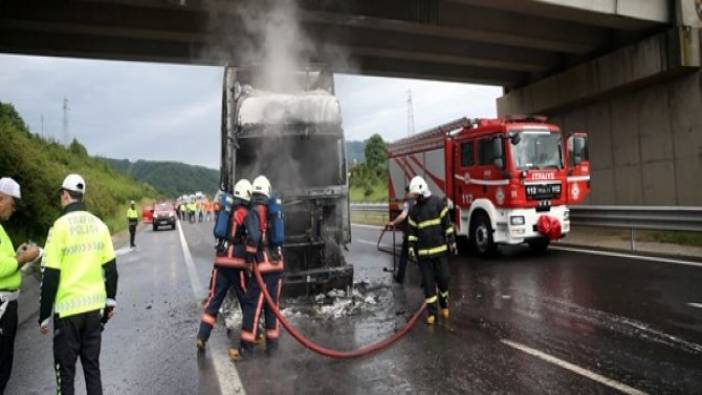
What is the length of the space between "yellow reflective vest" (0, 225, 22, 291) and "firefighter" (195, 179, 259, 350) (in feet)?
7.03

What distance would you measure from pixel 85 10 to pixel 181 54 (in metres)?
2.90

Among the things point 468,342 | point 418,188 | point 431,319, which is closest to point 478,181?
point 418,188

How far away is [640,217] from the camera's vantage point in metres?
11.0

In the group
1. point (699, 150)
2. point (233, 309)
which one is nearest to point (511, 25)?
point (699, 150)

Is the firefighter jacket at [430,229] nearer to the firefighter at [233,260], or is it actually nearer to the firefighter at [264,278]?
the firefighter at [264,278]

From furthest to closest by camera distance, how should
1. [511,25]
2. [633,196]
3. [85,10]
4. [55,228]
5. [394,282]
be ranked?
[633,196] → [511,25] → [85,10] → [394,282] → [55,228]

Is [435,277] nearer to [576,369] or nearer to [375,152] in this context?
[576,369]

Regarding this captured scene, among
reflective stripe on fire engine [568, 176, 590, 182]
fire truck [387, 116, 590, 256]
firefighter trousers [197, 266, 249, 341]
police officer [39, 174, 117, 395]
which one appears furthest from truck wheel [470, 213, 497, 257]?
police officer [39, 174, 117, 395]

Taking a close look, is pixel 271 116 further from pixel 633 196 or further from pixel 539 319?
pixel 633 196

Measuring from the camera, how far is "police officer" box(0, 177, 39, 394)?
3578 millimetres

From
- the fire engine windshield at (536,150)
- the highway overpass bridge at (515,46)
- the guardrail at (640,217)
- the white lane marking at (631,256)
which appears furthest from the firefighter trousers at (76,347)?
the guardrail at (640,217)

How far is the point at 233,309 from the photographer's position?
7.38 m

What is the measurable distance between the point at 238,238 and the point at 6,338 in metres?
2.40

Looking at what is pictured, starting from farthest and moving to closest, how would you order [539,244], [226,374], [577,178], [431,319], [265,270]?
[539,244], [577,178], [431,319], [265,270], [226,374]
